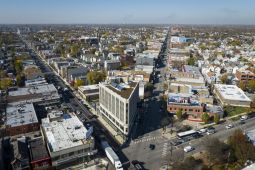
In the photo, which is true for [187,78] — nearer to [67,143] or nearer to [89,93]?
[89,93]

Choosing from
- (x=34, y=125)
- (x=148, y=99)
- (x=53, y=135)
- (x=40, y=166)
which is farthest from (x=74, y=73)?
(x=40, y=166)

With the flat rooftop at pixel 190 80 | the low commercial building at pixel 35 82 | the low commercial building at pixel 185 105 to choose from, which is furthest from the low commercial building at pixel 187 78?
the low commercial building at pixel 35 82

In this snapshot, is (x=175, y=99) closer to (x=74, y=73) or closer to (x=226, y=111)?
(x=226, y=111)

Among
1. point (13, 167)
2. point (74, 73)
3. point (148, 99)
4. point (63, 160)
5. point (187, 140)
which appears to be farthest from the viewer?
point (74, 73)

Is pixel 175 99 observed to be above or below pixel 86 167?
above

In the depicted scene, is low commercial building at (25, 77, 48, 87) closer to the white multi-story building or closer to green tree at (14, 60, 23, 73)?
green tree at (14, 60, 23, 73)

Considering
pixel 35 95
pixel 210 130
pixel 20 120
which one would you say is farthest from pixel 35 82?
pixel 210 130

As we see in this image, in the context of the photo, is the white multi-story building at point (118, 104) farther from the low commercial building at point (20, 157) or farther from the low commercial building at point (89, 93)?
the low commercial building at point (20, 157)
